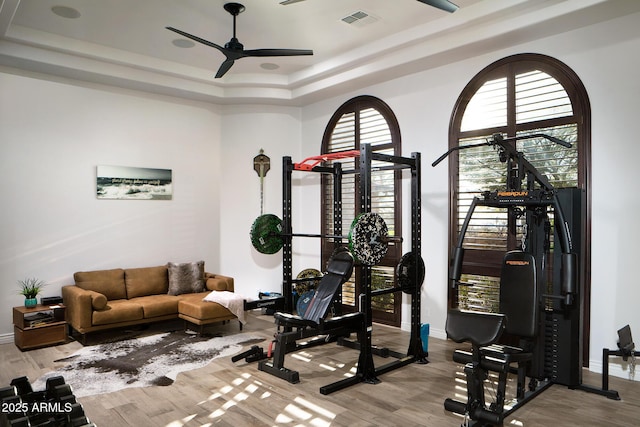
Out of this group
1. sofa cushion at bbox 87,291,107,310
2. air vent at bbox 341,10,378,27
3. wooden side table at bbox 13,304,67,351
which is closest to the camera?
air vent at bbox 341,10,378,27

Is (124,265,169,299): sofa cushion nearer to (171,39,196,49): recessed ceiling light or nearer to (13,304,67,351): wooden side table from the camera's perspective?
(13,304,67,351): wooden side table

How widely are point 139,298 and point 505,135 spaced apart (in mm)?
4948

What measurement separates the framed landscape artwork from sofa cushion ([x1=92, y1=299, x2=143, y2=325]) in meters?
1.55

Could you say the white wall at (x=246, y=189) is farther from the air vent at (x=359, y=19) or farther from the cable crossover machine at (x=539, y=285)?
the cable crossover machine at (x=539, y=285)

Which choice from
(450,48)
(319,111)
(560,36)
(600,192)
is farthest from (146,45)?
(600,192)

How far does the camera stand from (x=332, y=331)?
4188mm

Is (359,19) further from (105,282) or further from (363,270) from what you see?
(105,282)

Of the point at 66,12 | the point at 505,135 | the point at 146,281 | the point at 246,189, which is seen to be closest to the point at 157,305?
the point at 146,281

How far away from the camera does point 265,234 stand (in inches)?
210

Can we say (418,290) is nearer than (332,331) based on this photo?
No

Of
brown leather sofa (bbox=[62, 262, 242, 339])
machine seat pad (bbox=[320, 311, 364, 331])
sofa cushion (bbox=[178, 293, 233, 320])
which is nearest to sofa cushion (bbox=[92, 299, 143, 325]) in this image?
brown leather sofa (bbox=[62, 262, 242, 339])

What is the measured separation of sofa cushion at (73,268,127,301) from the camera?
5.83m

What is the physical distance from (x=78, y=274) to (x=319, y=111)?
4156 mm

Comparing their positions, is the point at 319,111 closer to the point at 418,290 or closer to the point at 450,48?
the point at 450,48
